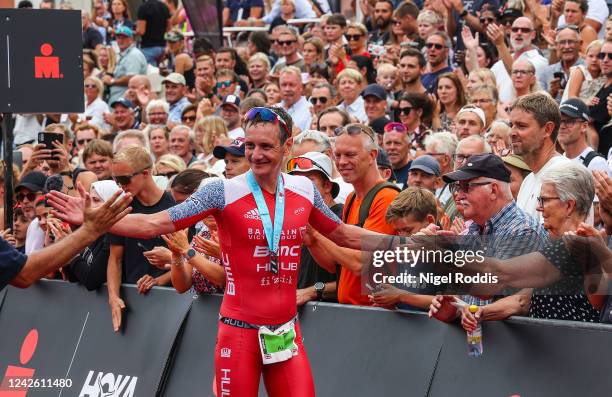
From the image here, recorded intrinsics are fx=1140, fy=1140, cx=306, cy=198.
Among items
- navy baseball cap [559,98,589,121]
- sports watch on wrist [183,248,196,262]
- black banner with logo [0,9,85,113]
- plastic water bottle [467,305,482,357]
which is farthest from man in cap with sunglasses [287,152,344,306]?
black banner with logo [0,9,85,113]

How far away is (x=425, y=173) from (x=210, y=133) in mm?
4098

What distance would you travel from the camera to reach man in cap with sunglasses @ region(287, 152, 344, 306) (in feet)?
26.7

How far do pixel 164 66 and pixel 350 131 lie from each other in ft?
40.9

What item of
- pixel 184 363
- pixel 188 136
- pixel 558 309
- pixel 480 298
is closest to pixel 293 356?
pixel 480 298

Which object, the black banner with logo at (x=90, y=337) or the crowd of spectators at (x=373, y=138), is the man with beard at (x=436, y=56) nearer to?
the crowd of spectators at (x=373, y=138)

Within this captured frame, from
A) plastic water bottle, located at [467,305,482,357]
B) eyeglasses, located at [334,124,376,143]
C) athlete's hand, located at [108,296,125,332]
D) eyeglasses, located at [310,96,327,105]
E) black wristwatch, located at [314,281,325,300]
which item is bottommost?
athlete's hand, located at [108,296,125,332]

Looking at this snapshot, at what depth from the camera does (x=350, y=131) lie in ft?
26.2

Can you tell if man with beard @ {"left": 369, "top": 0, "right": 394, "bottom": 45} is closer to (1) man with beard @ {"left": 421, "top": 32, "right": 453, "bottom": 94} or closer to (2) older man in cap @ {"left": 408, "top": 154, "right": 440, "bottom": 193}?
(1) man with beard @ {"left": 421, "top": 32, "right": 453, "bottom": 94}

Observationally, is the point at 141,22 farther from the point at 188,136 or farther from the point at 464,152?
the point at 464,152

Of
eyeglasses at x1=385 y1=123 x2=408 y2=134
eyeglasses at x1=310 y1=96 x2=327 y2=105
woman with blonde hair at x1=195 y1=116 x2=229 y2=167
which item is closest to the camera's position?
eyeglasses at x1=385 y1=123 x2=408 y2=134

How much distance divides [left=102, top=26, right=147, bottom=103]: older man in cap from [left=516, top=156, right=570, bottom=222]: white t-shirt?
11.3m

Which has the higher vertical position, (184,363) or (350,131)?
(350,131)

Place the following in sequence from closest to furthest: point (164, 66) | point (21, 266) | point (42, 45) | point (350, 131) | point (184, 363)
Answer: point (21, 266) < point (350, 131) < point (184, 363) < point (42, 45) < point (164, 66)

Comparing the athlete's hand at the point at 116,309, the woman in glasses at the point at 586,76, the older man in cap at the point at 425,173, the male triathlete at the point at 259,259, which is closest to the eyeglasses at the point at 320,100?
the woman in glasses at the point at 586,76
